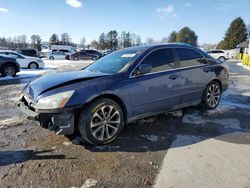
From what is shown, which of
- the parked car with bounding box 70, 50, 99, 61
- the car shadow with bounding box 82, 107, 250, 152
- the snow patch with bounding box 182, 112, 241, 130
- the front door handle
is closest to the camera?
the car shadow with bounding box 82, 107, 250, 152

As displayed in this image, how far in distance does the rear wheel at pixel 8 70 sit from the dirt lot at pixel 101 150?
814 centimetres

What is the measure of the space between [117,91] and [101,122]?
0.57m

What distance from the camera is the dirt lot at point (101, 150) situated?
3236 mm

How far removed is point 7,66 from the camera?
13.5m

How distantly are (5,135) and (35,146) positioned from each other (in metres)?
0.85

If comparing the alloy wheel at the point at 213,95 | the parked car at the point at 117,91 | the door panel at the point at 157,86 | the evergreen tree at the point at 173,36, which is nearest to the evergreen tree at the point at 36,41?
the evergreen tree at the point at 173,36

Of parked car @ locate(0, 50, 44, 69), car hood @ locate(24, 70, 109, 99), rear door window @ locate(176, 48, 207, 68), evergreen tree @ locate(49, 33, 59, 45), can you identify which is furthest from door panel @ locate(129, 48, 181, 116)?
evergreen tree @ locate(49, 33, 59, 45)

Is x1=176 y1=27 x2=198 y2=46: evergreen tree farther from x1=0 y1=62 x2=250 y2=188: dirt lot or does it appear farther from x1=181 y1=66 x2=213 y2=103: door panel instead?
x1=0 y1=62 x2=250 y2=188: dirt lot

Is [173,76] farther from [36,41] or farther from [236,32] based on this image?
[36,41]

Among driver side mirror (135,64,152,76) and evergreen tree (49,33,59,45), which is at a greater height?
evergreen tree (49,33,59,45)

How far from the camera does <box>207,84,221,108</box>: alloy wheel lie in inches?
246

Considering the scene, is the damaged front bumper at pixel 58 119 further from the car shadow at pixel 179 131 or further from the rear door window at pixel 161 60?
the rear door window at pixel 161 60

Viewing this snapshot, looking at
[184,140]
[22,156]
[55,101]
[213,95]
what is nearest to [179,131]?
[184,140]

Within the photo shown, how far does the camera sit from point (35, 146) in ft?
13.8
